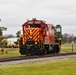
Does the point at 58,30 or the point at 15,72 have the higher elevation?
the point at 58,30

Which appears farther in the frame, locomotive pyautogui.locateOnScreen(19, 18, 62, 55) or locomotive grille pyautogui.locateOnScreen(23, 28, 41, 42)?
locomotive grille pyautogui.locateOnScreen(23, 28, 41, 42)

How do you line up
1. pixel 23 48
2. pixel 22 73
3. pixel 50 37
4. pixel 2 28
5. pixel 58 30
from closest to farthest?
pixel 22 73 < pixel 23 48 < pixel 50 37 < pixel 58 30 < pixel 2 28

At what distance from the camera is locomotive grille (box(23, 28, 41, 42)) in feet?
122

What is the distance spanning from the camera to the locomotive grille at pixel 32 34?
3722 cm

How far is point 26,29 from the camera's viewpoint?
1476 inches

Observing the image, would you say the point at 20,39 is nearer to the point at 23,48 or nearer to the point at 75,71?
the point at 23,48

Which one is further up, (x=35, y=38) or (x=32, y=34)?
(x=32, y=34)

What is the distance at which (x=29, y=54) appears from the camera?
37.1 metres

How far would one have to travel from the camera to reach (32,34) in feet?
122

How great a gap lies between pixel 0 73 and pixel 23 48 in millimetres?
19574

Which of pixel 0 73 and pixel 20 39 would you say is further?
pixel 20 39

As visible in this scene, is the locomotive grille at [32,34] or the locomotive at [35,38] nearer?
the locomotive at [35,38]

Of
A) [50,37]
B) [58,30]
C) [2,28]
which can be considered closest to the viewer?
[50,37]

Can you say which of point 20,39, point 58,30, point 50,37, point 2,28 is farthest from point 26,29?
point 2,28
